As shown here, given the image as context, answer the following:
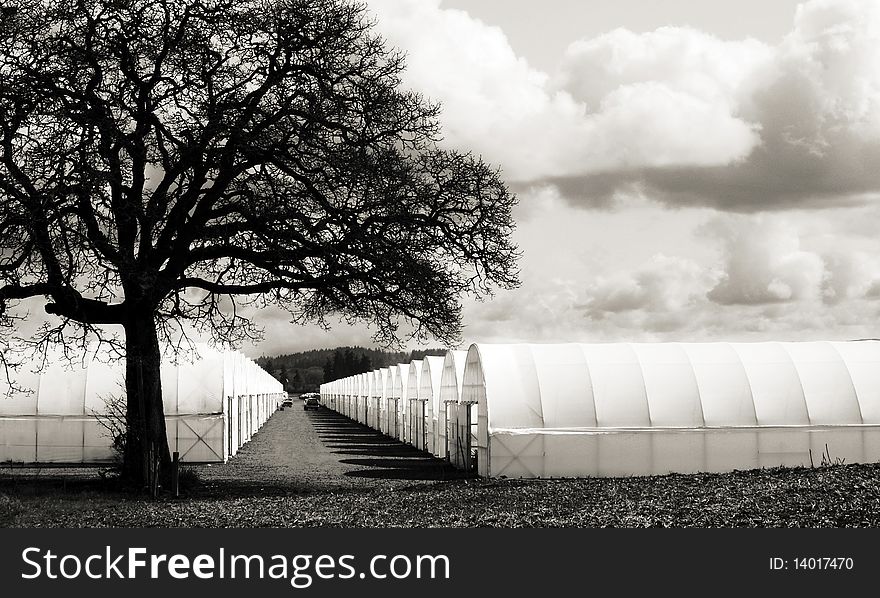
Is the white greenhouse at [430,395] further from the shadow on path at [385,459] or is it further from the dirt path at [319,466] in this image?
the dirt path at [319,466]

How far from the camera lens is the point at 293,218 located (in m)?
19.9

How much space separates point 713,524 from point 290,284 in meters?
11.5

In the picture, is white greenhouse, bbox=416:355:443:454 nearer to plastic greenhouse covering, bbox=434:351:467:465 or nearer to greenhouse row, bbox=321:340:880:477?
plastic greenhouse covering, bbox=434:351:467:465

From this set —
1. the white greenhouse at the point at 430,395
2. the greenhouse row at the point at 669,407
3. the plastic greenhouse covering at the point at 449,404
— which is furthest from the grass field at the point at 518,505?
the white greenhouse at the point at 430,395

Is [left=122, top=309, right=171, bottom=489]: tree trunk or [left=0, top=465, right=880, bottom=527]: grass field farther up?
[left=122, top=309, right=171, bottom=489]: tree trunk

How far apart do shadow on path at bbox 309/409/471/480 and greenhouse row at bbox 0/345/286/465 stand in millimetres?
4966

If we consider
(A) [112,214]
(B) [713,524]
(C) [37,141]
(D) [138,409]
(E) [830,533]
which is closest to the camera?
(E) [830,533]

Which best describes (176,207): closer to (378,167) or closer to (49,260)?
(49,260)

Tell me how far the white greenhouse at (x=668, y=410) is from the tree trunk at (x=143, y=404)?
8.20 meters

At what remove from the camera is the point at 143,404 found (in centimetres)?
2117

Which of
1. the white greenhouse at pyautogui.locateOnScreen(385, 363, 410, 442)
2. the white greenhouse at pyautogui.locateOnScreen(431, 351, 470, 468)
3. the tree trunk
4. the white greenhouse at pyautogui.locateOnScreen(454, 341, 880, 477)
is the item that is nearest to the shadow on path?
the white greenhouse at pyautogui.locateOnScreen(431, 351, 470, 468)

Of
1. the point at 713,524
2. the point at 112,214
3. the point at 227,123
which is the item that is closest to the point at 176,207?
the point at 112,214

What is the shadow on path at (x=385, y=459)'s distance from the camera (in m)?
27.8

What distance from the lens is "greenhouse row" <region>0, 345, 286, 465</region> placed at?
31.1 meters
